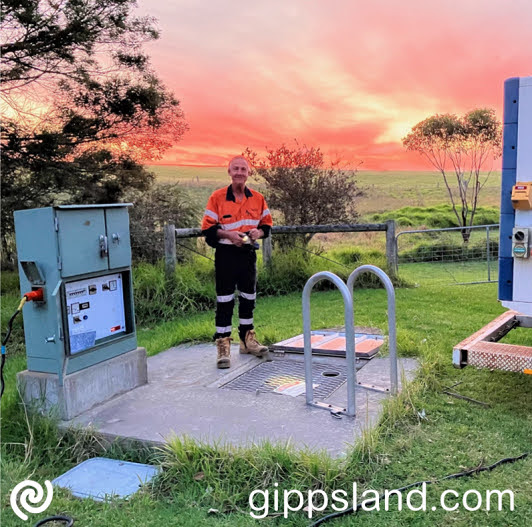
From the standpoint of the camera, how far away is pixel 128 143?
39.5ft

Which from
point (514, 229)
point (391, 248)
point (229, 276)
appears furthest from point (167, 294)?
point (514, 229)

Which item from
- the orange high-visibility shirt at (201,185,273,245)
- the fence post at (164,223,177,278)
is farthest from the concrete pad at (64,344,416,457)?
the fence post at (164,223,177,278)

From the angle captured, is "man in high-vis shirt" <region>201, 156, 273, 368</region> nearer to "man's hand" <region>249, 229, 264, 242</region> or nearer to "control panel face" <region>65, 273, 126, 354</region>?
"man's hand" <region>249, 229, 264, 242</region>

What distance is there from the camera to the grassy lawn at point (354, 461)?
9.38ft

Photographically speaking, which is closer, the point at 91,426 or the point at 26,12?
the point at 91,426

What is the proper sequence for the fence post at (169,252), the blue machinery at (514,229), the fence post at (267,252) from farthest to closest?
the fence post at (267,252) → the fence post at (169,252) → the blue machinery at (514,229)

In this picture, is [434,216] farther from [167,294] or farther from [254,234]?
[254,234]

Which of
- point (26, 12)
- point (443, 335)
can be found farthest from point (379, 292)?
point (26, 12)

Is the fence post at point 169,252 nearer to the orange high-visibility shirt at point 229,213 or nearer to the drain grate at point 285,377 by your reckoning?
the orange high-visibility shirt at point 229,213

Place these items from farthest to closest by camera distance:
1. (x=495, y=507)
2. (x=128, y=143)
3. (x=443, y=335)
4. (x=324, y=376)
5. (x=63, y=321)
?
(x=128, y=143) < (x=443, y=335) < (x=324, y=376) < (x=63, y=321) < (x=495, y=507)

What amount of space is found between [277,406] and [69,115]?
349 inches

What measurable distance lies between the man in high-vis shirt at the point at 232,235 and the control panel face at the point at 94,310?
3.30 feet

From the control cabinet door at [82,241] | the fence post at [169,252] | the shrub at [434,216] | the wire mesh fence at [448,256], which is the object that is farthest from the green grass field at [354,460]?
the shrub at [434,216]

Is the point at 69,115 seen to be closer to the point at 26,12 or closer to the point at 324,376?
the point at 26,12
